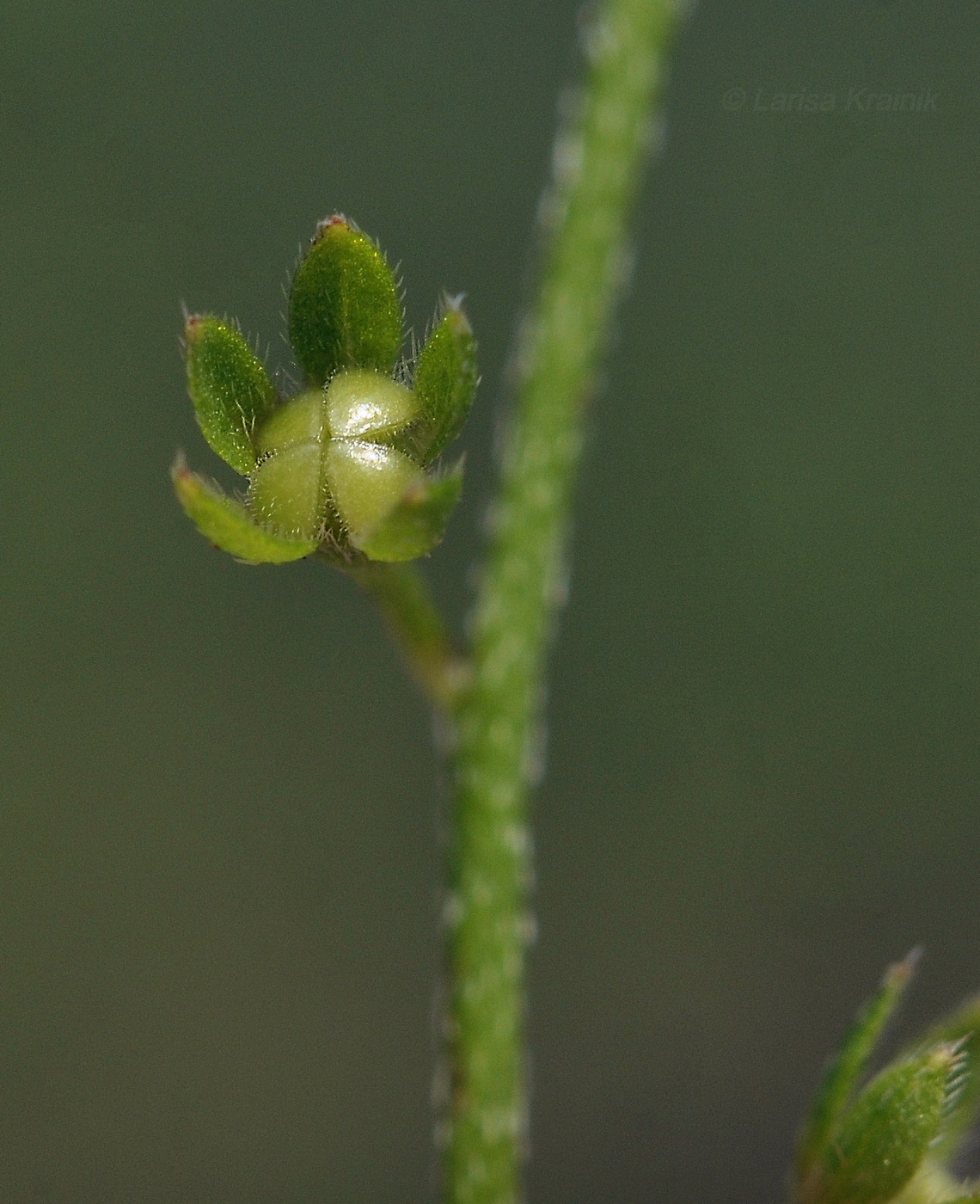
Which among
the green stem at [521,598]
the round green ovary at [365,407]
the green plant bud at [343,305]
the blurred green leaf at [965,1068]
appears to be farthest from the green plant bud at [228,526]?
the blurred green leaf at [965,1068]

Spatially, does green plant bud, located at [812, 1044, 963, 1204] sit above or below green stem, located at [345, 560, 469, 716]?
below

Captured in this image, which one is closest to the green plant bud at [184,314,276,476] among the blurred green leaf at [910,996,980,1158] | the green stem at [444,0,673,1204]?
the green stem at [444,0,673,1204]

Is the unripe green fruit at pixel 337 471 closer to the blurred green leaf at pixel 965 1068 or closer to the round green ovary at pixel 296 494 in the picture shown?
the round green ovary at pixel 296 494

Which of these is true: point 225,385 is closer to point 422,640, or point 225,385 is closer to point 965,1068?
point 422,640

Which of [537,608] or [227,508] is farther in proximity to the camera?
[537,608]

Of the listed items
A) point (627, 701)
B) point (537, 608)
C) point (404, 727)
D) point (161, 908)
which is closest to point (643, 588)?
point (627, 701)

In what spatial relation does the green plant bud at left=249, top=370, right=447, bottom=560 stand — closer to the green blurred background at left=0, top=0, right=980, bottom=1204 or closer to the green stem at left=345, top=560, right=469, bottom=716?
the green stem at left=345, top=560, right=469, bottom=716

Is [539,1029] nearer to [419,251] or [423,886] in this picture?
[423,886]
